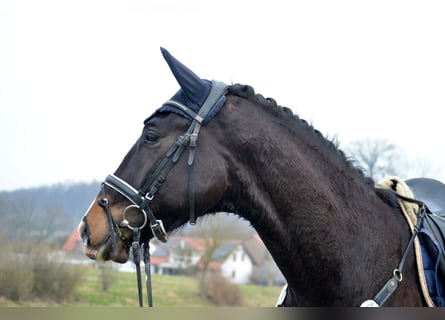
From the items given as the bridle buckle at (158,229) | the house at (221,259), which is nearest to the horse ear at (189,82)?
the bridle buckle at (158,229)

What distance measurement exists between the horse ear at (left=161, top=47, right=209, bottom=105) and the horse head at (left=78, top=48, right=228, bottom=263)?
68 mm

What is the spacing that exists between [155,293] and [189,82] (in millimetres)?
15766

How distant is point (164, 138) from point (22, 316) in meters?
1.37

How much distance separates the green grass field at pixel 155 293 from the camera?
16.3 meters

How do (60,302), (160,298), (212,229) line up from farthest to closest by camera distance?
1. (212,229)
2. (160,298)
3. (60,302)

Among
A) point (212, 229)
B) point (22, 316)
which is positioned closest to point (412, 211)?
point (22, 316)

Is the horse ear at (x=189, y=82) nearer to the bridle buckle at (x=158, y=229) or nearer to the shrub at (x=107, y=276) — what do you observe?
the bridle buckle at (x=158, y=229)

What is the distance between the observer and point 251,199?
3.26 m

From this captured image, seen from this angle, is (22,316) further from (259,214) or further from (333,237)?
(333,237)

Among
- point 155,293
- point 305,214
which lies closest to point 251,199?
point 305,214

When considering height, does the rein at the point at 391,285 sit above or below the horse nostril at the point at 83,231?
above

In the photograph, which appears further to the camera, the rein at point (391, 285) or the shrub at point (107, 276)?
the shrub at point (107, 276)

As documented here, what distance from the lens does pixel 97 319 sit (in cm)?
246

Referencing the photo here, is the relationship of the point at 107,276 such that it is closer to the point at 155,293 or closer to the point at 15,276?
the point at 155,293
